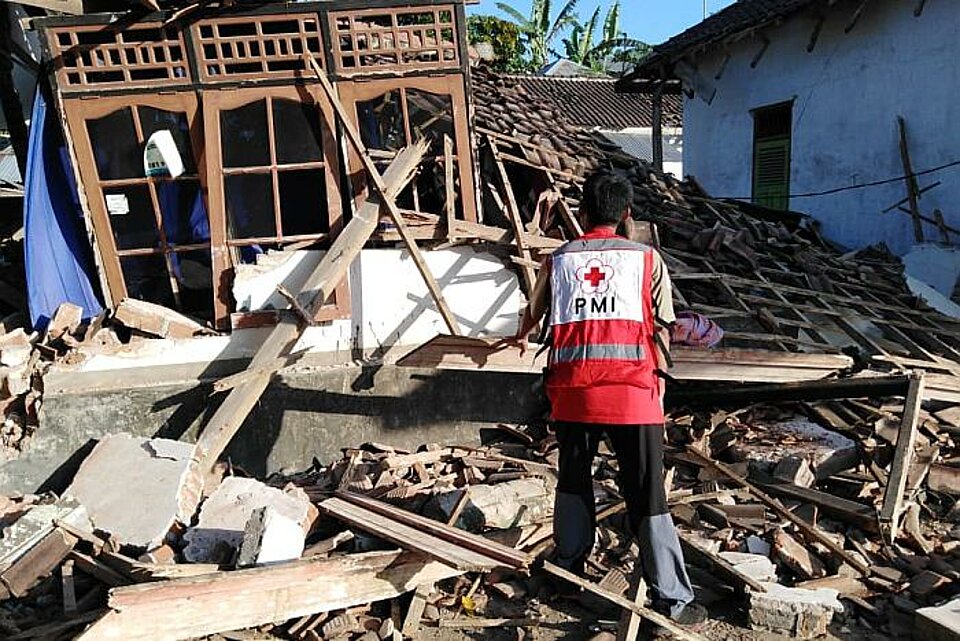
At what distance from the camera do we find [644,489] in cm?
351

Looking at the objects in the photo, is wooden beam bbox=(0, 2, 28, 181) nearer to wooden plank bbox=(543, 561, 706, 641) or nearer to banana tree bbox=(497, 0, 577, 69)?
wooden plank bbox=(543, 561, 706, 641)

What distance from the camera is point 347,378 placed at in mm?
5965

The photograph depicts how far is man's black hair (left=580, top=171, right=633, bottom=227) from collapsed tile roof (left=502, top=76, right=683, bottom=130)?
760 inches

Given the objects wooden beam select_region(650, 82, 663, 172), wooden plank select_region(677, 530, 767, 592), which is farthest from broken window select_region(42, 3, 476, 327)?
wooden beam select_region(650, 82, 663, 172)

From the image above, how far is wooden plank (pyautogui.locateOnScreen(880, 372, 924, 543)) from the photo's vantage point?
4.32 m

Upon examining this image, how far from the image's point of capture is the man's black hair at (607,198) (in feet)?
11.5

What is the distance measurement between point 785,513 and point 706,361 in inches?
47.4

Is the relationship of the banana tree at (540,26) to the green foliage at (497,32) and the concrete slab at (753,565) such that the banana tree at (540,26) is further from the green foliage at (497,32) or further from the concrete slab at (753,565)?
the concrete slab at (753,565)

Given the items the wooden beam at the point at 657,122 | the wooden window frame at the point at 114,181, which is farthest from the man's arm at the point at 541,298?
the wooden beam at the point at 657,122

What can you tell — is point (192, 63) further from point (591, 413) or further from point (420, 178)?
point (591, 413)

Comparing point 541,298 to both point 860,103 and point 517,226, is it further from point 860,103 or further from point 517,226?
point 860,103

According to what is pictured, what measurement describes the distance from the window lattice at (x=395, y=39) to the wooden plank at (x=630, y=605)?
13.4 ft

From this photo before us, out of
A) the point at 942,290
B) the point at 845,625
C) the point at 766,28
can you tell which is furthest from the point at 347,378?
the point at 766,28

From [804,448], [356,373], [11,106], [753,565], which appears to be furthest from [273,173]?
[804,448]
